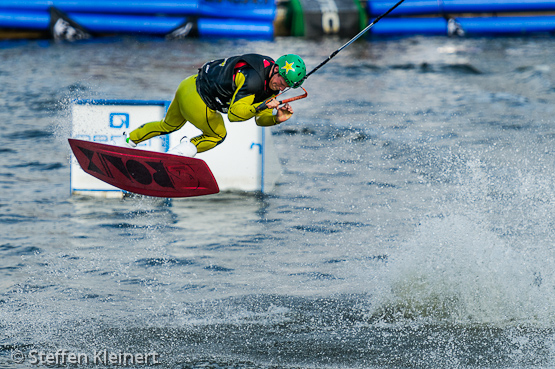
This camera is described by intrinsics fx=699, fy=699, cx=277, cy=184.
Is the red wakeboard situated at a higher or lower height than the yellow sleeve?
lower

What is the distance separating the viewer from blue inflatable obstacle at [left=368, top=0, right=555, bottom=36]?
74.5 ft

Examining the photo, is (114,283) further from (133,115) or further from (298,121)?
(298,121)

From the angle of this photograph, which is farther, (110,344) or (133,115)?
(133,115)

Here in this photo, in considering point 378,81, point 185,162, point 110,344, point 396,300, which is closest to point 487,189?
point 396,300

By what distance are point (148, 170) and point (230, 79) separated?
1466 millimetres

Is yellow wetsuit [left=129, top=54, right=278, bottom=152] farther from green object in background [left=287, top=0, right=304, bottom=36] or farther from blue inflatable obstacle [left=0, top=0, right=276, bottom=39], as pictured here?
green object in background [left=287, top=0, right=304, bottom=36]

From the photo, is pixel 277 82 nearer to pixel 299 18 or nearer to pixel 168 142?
pixel 168 142

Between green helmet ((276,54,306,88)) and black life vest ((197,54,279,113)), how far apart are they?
205mm

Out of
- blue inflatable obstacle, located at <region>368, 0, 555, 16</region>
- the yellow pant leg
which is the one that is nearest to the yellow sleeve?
the yellow pant leg

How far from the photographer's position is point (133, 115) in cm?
871

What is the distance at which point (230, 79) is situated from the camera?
663cm

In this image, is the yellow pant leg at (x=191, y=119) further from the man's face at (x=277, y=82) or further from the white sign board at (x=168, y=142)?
the white sign board at (x=168, y=142)

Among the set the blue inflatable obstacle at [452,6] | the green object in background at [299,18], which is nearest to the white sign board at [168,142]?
the green object in background at [299,18]

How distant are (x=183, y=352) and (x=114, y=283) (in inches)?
60.0
